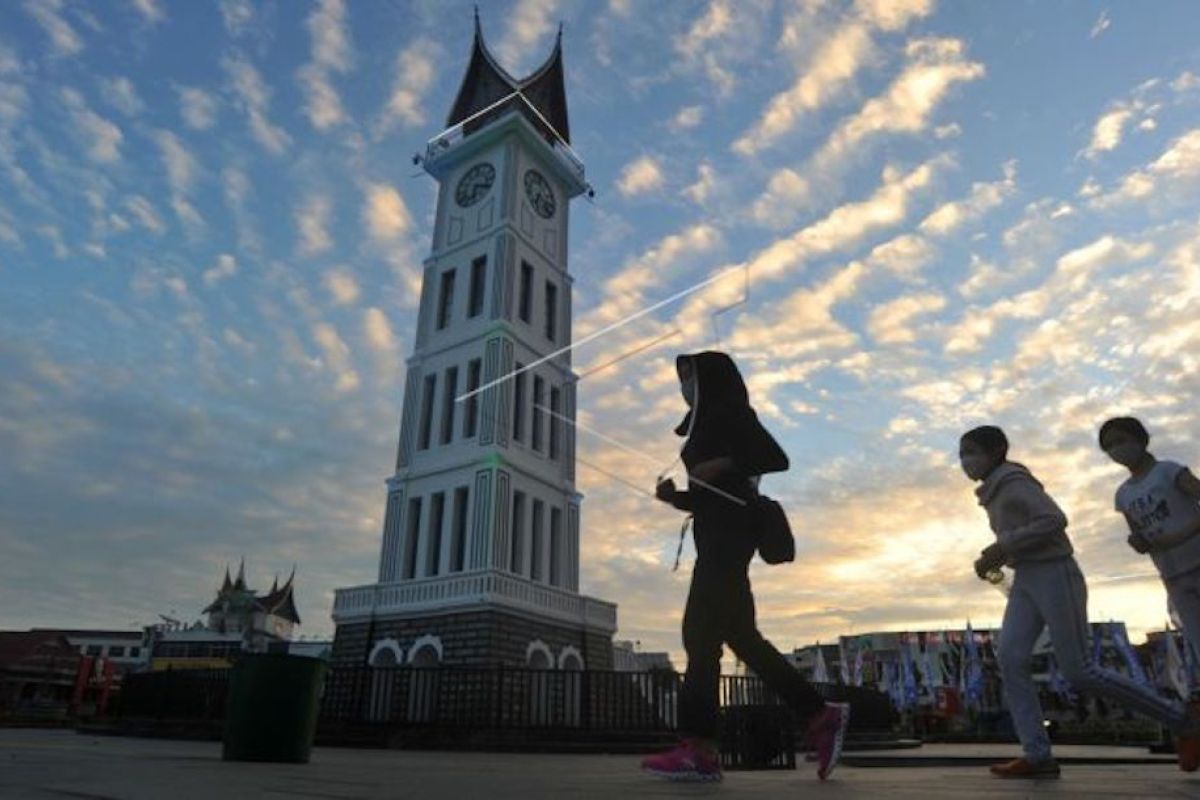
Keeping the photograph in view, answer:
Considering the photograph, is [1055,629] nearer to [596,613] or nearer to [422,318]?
[596,613]

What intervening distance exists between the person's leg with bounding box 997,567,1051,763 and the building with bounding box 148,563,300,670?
66.0 meters

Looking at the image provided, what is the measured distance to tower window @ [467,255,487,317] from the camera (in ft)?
92.1

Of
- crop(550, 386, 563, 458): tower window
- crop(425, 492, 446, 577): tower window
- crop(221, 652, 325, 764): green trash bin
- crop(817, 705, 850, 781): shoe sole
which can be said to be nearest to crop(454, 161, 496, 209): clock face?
crop(550, 386, 563, 458): tower window

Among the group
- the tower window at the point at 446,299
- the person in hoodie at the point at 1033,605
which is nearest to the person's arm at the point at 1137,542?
the person in hoodie at the point at 1033,605

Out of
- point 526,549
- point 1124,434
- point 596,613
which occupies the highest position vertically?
point 526,549

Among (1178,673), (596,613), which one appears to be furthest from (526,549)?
(1178,673)

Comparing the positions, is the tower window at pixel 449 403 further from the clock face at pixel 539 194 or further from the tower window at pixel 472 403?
the clock face at pixel 539 194

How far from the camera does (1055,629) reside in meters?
3.89

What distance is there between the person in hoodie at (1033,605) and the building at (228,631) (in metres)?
66.1

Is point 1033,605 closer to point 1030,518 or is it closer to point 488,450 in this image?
point 1030,518

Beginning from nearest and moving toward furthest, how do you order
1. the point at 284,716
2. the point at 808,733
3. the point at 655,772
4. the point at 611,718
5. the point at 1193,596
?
the point at 655,772 < the point at 808,733 < the point at 1193,596 < the point at 284,716 < the point at 611,718

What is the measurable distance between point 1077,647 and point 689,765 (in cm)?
203

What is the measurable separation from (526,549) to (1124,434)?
2201 cm

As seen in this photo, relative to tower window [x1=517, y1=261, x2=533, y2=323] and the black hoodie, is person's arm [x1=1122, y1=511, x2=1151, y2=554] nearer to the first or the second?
the black hoodie
